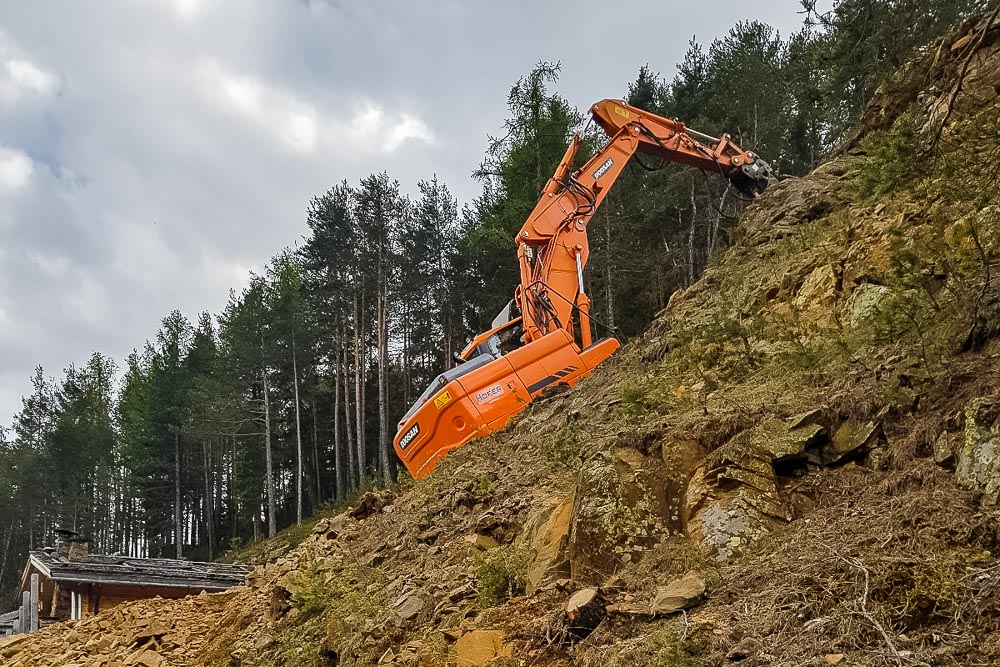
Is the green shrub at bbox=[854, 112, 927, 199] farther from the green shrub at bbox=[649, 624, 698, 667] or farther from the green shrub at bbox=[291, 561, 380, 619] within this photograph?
the green shrub at bbox=[291, 561, 380, 619]

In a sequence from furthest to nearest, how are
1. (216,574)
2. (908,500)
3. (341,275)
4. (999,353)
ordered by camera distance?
(341,275)
(216,574)
(999,353)
(908,500)

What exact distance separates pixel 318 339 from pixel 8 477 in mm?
30723

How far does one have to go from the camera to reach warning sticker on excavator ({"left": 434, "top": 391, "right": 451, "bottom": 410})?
33.7 feet

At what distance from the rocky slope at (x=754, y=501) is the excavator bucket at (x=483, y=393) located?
819mm

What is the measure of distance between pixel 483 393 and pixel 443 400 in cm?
56

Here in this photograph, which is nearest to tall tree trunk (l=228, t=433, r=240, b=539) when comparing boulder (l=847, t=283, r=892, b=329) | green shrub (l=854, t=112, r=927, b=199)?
green shrub (l=854, t=112, r=927, b=199)

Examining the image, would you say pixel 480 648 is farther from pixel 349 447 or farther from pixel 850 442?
pixel 349 447

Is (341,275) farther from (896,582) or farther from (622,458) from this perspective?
(896,582)

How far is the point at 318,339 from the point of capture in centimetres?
3331

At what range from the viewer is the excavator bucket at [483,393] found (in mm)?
10219

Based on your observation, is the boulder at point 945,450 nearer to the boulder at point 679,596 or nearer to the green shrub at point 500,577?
the boulder at point 679,596

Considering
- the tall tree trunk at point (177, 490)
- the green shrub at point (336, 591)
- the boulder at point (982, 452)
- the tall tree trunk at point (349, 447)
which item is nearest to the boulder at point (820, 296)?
the boulder at point (982, 452)

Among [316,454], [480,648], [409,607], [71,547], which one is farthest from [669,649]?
[316,454]

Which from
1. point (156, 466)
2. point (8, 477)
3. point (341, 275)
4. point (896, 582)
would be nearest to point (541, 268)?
point (896, 582)
